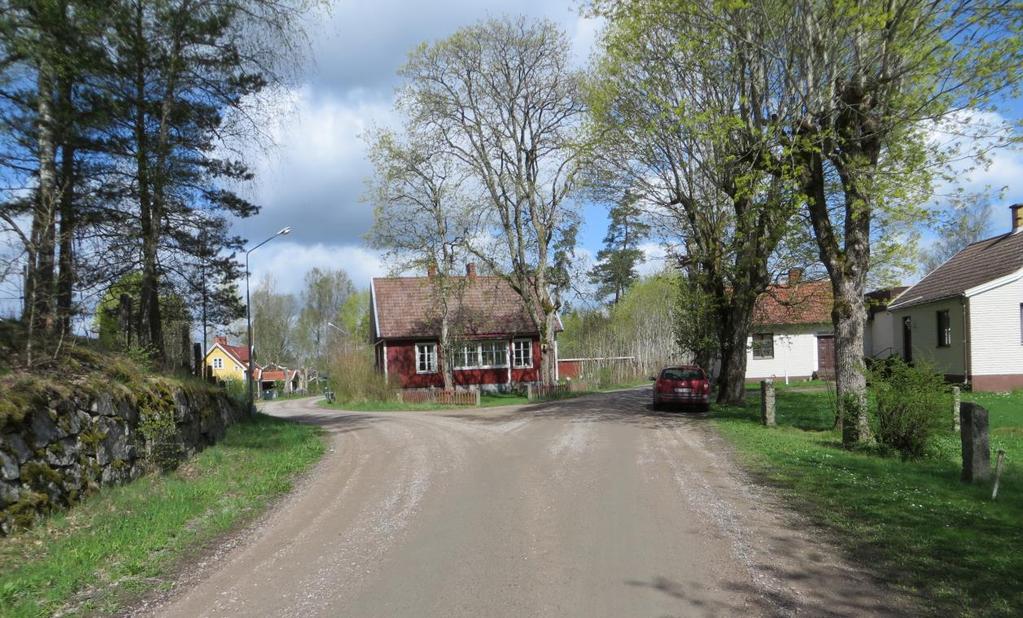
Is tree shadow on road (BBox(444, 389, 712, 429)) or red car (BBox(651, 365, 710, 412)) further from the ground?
red car (BBox(651, 365, 710, 412))

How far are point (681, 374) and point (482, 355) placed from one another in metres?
20.5

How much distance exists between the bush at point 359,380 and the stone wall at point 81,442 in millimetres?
22238

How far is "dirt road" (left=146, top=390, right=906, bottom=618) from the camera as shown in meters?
5.21

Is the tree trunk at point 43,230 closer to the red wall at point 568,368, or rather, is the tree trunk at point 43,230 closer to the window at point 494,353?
the window at point 494,353

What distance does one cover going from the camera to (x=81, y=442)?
8.34 m

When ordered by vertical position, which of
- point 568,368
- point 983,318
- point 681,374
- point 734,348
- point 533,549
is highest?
point 983,318

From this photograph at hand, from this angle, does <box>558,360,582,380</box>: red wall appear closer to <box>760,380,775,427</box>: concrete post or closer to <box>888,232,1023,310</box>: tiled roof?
<box>888,232,1023,310</box>: tiled roof

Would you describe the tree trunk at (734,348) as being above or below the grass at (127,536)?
above

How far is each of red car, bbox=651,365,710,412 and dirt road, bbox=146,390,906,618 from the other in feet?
33.2

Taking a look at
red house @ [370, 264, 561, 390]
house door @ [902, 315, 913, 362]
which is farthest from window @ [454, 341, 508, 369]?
house door @ [902, 315, 913, 362]

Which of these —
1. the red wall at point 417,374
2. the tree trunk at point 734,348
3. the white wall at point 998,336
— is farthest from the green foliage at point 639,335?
the tree trunk at point 734,348

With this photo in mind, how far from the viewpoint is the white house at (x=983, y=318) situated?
2414cm

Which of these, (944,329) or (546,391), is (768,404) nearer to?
(944,329)

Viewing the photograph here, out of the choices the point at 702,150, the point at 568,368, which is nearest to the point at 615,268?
the point at 568,368
